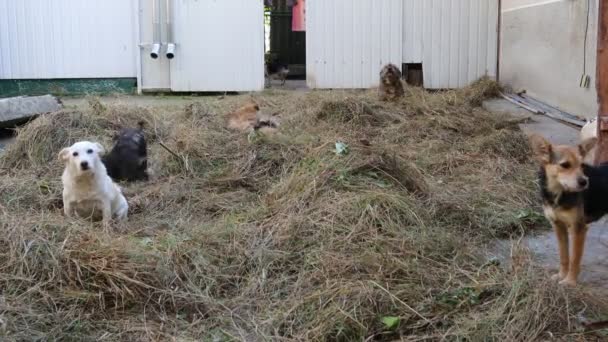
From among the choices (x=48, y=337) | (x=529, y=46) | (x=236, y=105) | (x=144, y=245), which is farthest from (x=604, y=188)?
(x=529, y=46)

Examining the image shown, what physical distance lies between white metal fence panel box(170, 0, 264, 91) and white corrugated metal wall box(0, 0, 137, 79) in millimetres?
992

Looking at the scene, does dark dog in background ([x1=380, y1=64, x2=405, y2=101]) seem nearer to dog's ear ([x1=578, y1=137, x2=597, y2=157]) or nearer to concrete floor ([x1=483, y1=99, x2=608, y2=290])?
concrete floor ([x1=483, y1=99, x2=608, y2=290])

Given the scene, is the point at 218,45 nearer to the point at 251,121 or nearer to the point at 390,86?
the point at 390,86

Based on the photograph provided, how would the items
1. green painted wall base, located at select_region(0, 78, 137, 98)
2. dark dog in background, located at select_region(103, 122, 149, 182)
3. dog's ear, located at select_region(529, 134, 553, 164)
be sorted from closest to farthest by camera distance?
dog's ear, located at select_region(529, 134, 553, 164), dark dog in background, located at select_region(103, 122, 149, 182), green painted wall base, located at select_region(0, 78, 137, 98)

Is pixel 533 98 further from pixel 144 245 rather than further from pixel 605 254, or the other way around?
pixel 144 245

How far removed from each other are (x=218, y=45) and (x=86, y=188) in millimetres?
8627

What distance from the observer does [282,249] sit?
4062mm

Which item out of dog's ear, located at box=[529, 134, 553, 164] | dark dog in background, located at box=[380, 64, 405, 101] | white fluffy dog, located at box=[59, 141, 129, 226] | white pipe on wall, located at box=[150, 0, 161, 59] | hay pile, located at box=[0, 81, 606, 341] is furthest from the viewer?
white pipe on wall, located at box=[150, 0, 161, 59]

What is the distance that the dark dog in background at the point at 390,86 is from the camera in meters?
10.0

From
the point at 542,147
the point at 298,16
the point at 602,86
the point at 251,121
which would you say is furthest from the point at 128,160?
the point at 298,16

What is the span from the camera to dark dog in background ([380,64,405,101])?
32.8 ft

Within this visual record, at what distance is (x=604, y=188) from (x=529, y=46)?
767 cm

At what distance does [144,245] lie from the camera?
4.02 m

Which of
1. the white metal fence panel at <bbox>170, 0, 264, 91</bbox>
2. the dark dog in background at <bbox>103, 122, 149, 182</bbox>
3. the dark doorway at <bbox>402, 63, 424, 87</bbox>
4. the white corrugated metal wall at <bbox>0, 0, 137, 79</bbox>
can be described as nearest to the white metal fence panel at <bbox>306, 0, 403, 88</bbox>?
the dark doorway at <bbox>402, 63, 424, 87</bbox>
